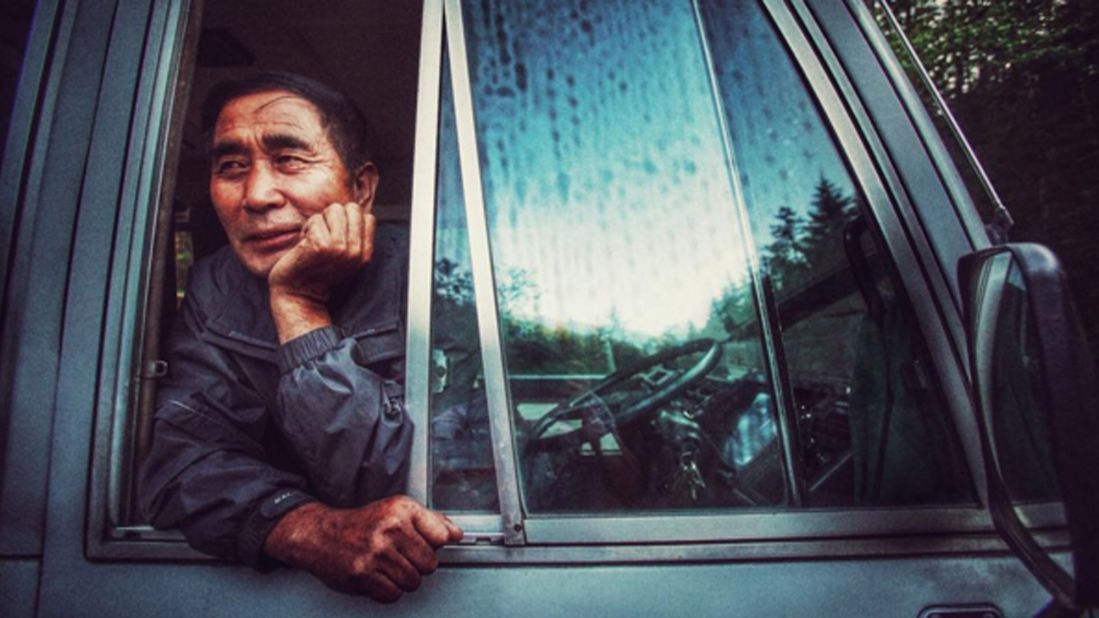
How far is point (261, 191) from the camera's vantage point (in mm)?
1460

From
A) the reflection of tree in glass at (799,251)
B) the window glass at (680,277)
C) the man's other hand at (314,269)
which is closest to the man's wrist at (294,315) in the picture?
the man's other hand at (314,269)

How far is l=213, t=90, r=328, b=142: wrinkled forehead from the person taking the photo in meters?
1.50

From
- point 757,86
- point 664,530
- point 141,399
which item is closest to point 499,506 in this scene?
point 664,530

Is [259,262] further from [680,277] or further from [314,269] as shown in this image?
[680,277]

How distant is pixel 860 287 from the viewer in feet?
3.99

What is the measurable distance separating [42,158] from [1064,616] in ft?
5.38

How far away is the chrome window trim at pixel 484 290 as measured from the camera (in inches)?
43.2

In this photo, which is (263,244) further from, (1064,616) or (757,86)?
(1064,616)

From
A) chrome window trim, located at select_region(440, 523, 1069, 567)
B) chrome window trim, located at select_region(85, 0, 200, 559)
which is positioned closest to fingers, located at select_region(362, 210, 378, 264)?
chrome window trim, located at select_region(85, 0, 200, 559)

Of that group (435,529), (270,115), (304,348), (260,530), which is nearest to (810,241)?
(435,529)

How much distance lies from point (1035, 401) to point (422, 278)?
0.87m

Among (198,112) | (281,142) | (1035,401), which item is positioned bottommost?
(1035,401)

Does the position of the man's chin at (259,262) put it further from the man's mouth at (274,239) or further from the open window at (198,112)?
the open window at (198,112)

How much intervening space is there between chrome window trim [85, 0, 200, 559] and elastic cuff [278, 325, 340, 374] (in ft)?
0.73
